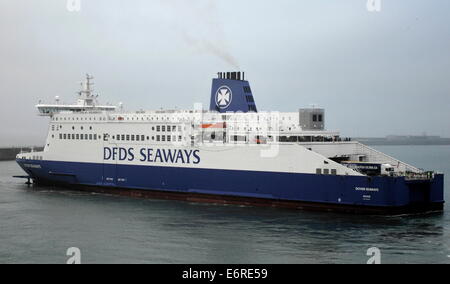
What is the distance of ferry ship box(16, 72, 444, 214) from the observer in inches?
1030

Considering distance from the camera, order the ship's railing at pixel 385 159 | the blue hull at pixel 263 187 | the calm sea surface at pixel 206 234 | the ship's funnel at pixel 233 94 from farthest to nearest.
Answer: the ship's funnel at pixel 233 94 < the ship's railing at pixel 385 159 < the blue hull at pixel 263 187 < the calm sea surface at pixel 206 234

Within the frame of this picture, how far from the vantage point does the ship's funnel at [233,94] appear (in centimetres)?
3278

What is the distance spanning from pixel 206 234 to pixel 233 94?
1260cm

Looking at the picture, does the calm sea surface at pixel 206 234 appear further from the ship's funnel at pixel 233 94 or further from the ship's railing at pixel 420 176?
the ship's funnel at pixel 233 94

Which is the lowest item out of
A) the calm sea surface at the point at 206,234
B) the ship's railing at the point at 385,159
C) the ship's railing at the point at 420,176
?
the calm sea surface at the point at 206,234

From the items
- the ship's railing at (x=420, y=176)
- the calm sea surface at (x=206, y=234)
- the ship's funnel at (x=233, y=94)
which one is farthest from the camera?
the ship's funnel at (x=233, y=94)

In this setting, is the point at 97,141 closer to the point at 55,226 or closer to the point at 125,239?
the point at 55,226

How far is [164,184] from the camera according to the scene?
3181 centimetres

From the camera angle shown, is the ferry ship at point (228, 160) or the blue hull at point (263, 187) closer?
the blue hull at point (263, 187)

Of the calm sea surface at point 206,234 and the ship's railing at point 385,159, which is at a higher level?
the ship's railing at point 385,159

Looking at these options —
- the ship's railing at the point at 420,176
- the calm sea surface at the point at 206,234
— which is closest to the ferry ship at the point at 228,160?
the ship's railing at the point at 420,176

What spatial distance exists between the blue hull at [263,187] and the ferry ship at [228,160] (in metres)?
0.05

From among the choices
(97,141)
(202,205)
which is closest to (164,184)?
(202,205)

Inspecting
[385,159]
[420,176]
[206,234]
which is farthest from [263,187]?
[420,176]
